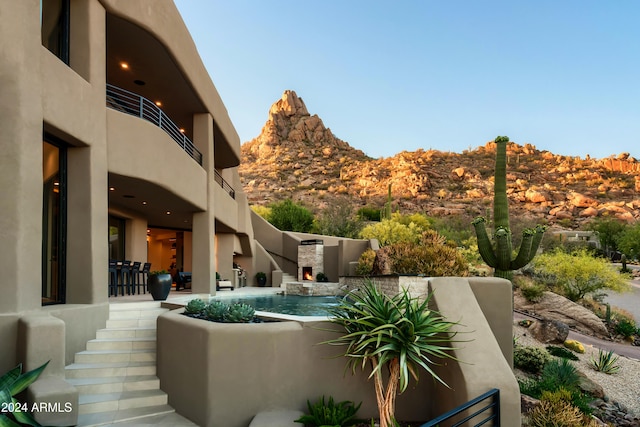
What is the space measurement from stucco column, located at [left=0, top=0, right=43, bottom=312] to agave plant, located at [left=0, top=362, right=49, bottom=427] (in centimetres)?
114

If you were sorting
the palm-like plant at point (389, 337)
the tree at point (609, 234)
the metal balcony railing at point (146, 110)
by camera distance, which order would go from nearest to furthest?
the palm-like plant at point (389, 337) → the metal balcony railing at point (146, 110) → the tree at point (609, 234)

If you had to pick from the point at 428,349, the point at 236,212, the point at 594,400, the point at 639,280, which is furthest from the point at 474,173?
the point at 428,349

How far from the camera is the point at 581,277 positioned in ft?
57.1

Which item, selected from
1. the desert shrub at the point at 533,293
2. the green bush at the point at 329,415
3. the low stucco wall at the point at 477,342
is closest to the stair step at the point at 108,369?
the green bush at the point at 329,415

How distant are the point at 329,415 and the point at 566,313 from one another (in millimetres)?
14476

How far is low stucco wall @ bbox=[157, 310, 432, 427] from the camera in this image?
487 centimetres

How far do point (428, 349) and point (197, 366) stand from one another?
3.10 metres

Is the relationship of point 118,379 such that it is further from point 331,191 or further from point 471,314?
point 331,191

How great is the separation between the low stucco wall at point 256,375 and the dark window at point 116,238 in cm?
950

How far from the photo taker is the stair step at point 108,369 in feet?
18.9

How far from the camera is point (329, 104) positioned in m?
79.9

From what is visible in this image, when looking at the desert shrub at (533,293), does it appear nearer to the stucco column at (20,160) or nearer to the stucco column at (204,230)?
the stucco column at (204,230)

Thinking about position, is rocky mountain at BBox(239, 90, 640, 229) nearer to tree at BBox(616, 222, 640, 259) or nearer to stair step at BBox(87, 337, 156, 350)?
tree at BBox(616, 222, 640, 259)

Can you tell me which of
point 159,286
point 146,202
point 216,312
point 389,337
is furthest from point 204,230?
point 389,337
